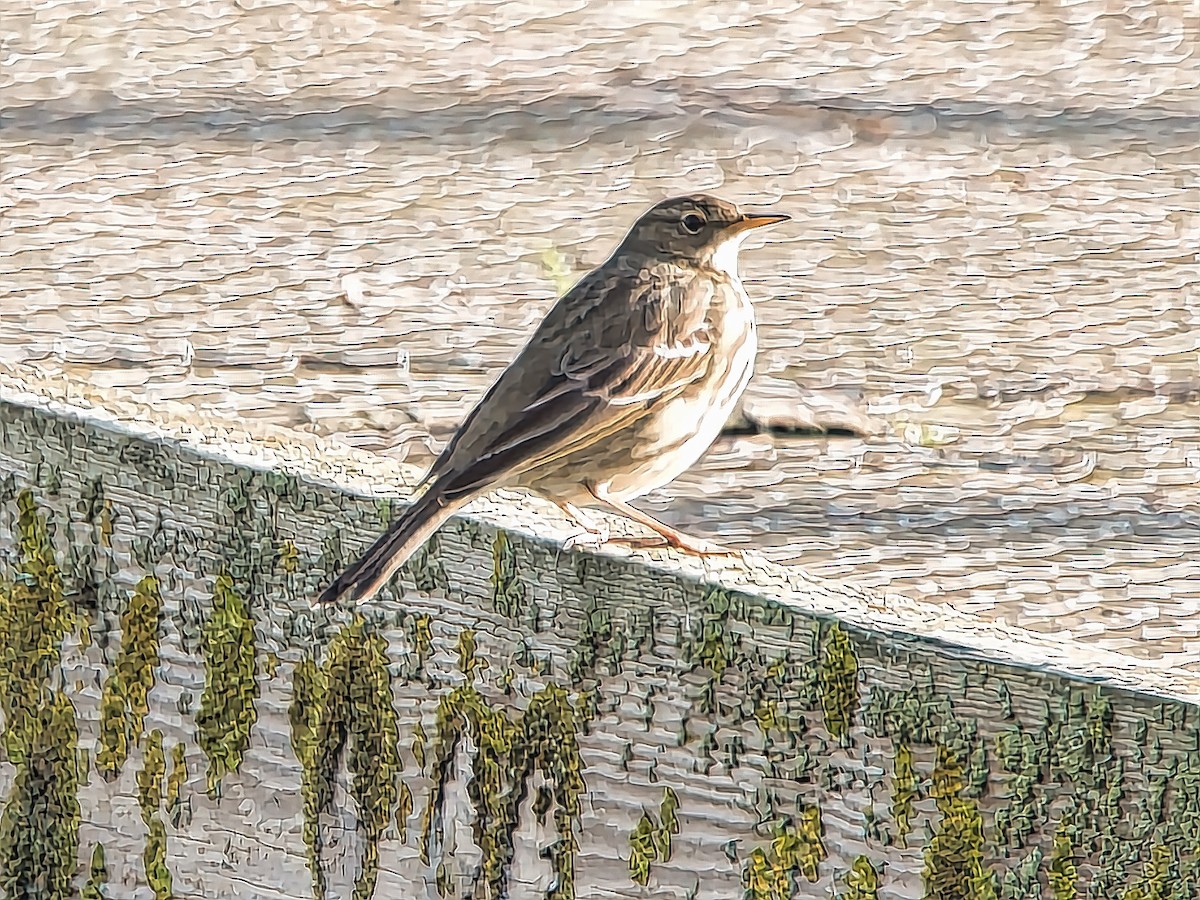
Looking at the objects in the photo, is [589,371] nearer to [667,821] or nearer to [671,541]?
[671,541]

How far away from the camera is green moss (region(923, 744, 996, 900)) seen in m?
1.04

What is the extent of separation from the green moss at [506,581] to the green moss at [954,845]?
10.9 inches

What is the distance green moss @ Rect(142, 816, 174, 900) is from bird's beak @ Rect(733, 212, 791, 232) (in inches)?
38.4

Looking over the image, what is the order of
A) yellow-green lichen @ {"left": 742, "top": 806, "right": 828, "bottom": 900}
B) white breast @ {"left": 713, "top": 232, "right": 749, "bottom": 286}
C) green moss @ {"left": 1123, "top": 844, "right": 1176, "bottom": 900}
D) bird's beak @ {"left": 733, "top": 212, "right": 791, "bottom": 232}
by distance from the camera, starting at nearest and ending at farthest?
green moss @ {"left": 1123, "top": 844, "right": 1176, "bottom": 900}, yellow-green lichen @ {"left": 742, "top": 806, "right": 828, "bottom": 900}, bird's beak @ {"left": 733, "top": 212, "right": 791, "bottom": 232}, white breast @ {"left": 713, "top": 232, "right": 749, "bottom": 286}

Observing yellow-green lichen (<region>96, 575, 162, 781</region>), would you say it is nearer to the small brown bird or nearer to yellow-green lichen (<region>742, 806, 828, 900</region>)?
the small brown bird

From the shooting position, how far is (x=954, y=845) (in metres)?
1.05

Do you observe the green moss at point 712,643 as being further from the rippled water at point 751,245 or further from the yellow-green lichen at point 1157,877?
the yellow-green lichen at point 1157,877

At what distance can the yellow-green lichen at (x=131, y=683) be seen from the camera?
4.31ft

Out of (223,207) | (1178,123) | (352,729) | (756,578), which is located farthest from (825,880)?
(1178,123)

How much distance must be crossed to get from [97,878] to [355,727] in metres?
0.28

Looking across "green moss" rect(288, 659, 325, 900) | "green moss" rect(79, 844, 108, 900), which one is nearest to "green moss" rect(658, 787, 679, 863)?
"green moss" rect(288, 659, 325, 900)

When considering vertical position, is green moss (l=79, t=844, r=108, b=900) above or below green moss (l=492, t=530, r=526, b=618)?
below

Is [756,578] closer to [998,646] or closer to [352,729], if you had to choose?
[998,646]

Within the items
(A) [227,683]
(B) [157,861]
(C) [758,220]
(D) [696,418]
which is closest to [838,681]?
(A) [227,683]
